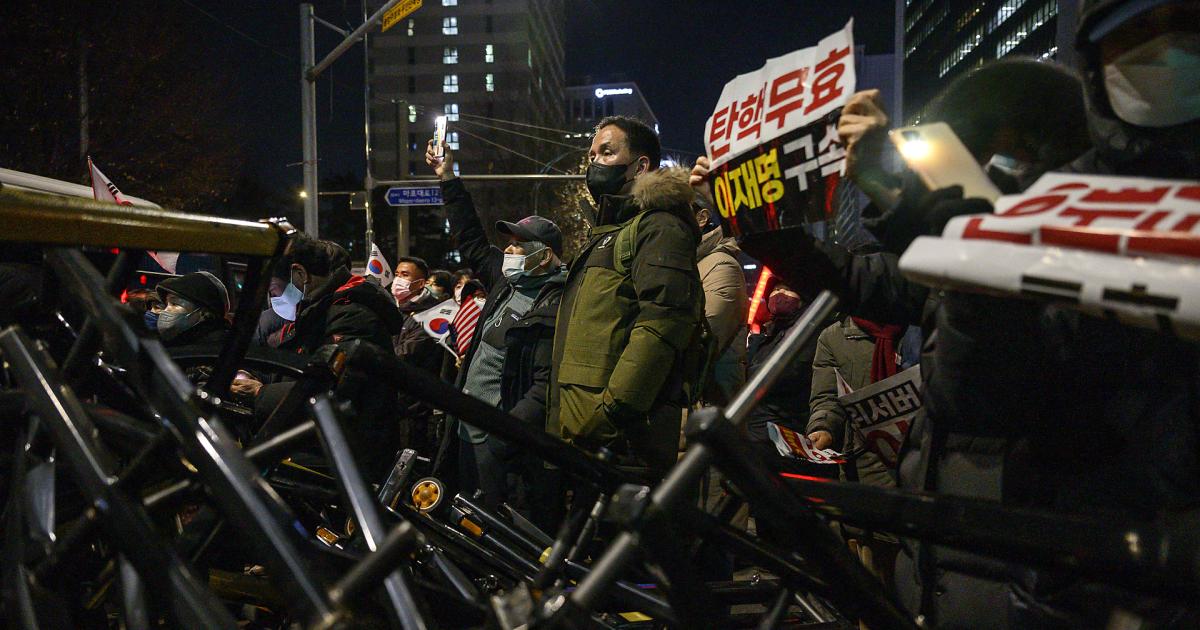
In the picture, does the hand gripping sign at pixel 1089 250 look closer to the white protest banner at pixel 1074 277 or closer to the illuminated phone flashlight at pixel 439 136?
the white protest banner at pixel 1074 277

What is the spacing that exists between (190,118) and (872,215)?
80.6ft

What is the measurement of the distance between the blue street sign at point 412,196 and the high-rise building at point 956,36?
7769 cm

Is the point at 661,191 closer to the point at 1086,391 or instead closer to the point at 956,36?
the point at 1086,391

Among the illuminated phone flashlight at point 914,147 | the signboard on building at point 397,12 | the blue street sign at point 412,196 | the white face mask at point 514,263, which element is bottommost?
the white face mask at point 514,263

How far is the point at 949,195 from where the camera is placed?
1350mm

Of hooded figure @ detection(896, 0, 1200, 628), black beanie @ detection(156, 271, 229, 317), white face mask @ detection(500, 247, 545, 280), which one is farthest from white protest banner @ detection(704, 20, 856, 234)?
black beanie @ detection(156, 271, 229, 317)

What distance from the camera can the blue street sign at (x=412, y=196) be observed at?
17.7 m

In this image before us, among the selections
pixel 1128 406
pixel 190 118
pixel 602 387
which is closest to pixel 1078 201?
pixel 1128 406

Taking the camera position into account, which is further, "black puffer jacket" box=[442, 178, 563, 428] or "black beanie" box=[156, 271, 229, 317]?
"black beanie" box=[156, 271, 229, 317]

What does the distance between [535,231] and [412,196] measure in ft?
44.4

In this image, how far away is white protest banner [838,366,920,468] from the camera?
Result: 307cm

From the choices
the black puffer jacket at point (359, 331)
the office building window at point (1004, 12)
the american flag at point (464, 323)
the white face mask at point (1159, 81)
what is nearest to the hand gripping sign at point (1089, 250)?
the white face mask at point (1159, 81)

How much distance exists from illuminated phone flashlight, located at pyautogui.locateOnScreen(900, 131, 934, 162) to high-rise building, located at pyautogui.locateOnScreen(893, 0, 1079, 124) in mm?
91378

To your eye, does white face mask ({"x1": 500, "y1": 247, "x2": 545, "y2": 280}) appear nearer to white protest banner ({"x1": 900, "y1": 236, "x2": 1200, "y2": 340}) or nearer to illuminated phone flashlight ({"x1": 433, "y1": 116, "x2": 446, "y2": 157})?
illuminated phone flashlight ({"x1": 433, "y1": 116, "x2": 446, "y2": 157})
